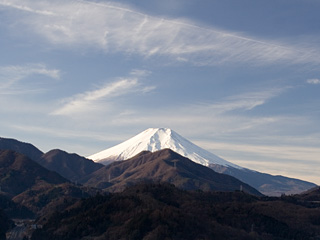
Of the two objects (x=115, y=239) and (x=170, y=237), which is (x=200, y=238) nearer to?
(x=170, y=237)

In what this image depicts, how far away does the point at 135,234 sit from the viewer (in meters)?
198

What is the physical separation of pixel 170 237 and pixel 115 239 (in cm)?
2260

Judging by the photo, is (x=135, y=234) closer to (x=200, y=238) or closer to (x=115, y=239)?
(x=115, y=239)

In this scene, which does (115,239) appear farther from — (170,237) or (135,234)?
(170,237)

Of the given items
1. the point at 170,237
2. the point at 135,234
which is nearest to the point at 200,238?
the point at 170,237

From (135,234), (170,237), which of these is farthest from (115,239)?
(170,237)

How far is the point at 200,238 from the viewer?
198500 millimetres

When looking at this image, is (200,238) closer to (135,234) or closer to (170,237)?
(170,237)

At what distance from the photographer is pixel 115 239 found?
19950cm

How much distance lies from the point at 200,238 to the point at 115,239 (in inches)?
1320

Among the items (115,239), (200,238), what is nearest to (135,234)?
(115,239)

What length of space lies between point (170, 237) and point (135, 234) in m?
14.3
